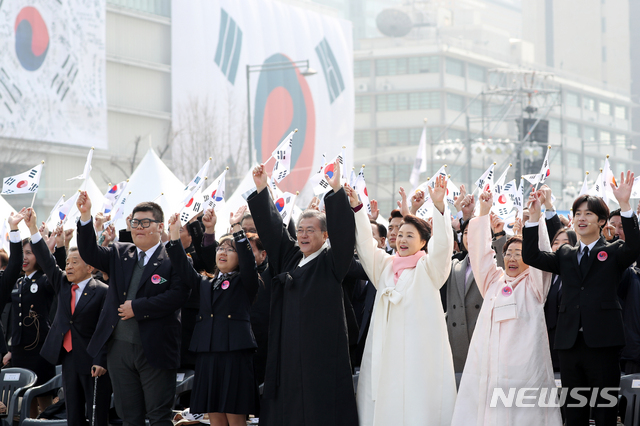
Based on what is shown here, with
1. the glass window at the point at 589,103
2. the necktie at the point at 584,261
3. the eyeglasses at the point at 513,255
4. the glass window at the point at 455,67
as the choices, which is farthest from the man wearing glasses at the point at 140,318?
the glass window at the point at 589,103

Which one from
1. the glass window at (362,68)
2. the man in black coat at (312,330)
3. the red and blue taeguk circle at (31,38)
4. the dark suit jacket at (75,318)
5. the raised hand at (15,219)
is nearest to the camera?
the man in black coat at (312,330)

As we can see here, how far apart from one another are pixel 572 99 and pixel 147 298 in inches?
3296

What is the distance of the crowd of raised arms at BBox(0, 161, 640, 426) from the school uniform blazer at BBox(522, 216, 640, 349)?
0.01m

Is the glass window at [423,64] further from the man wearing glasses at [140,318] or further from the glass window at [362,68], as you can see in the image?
the man wearing glasses at [140,318]

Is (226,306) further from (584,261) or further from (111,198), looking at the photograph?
(111,198)

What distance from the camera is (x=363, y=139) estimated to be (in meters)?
77.0

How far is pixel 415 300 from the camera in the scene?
611 centimetres

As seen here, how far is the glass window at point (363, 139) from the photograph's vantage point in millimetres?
76812

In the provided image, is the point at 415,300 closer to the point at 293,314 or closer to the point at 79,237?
the point at 293,314

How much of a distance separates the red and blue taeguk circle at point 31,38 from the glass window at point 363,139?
40161 mm

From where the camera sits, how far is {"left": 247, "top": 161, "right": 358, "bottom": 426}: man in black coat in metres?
5.95

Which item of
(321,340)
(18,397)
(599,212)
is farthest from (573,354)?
(18,397)

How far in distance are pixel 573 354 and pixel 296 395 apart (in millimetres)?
2039

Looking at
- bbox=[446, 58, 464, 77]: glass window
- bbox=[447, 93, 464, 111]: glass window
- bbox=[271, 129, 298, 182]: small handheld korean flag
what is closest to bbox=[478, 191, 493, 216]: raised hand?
bbox=[271, 129, 298, 182]: small handheld korean flag
